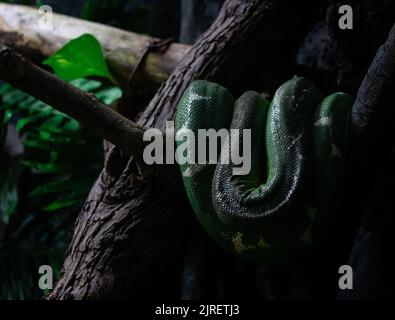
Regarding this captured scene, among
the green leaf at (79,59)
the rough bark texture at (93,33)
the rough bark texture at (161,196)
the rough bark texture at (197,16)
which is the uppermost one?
the rough bark texture at (197,16)

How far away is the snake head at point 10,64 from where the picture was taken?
1.57m

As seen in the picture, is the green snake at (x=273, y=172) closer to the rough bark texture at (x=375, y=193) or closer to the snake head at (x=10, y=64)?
the rough bark texture at (x=375, y=193)

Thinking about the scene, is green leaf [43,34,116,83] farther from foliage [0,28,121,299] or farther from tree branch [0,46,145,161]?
tree branch [0,46,145,161]

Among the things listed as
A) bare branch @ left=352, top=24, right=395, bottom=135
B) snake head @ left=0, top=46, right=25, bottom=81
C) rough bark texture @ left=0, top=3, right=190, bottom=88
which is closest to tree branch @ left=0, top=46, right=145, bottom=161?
snake head @ left=0, top=46, right=25, bottom=81

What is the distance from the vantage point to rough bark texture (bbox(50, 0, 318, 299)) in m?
2.17

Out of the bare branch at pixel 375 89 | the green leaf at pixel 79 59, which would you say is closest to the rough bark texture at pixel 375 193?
the bare branch at pixel 375 89

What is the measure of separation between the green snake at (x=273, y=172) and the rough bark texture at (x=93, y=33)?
2.80 feet

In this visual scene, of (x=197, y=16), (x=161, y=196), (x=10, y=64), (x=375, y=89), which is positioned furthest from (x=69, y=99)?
(x=197, y=16)

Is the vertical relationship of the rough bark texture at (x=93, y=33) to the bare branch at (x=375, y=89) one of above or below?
above

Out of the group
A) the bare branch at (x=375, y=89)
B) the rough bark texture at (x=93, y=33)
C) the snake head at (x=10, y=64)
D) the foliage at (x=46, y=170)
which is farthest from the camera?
the rough bark texture at (x=93, y=33)

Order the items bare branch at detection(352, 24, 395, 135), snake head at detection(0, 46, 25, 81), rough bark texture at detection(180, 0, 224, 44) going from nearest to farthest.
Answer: snake head at detection(0, 46, 25, 81), bare branch at detection(352, 24, 395, 135), rough bark texture at detection(180, 0, 224, 44)

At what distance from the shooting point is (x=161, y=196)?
2223 millimetres

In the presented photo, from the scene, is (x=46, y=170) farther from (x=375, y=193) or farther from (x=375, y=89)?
(x=375, y=89)
